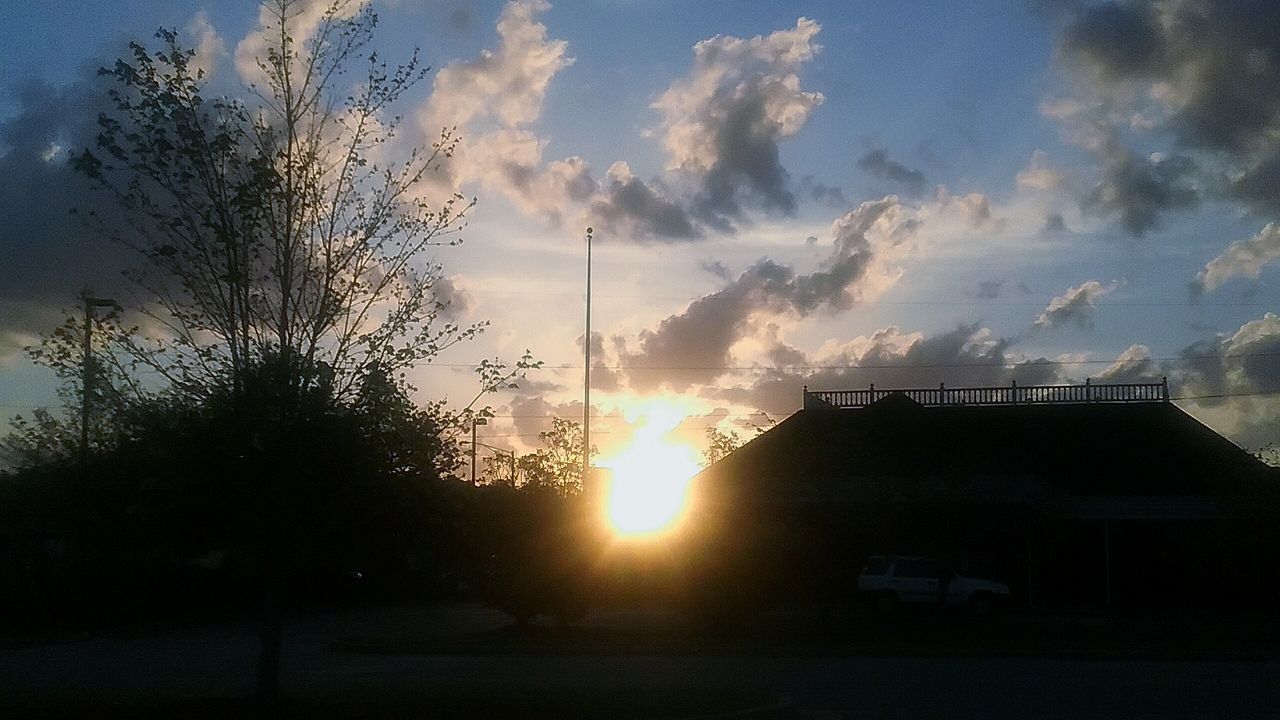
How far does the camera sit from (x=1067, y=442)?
135 feet

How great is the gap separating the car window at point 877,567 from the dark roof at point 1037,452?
2.03 m

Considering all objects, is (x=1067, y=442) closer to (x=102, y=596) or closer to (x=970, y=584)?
(x=970, y=584)

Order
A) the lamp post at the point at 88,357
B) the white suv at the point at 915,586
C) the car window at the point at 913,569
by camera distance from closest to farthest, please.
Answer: the lamp post at the point at 88,357
the white suv at the point at 915,586
the car window at the point at 913,569

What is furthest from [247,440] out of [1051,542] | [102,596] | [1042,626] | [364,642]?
[1051,542]

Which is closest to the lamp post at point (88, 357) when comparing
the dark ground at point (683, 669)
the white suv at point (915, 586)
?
the dark ground at point (683, 669)

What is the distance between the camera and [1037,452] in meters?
40.8

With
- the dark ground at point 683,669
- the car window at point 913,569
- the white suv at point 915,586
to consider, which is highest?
the car window at point 913,569

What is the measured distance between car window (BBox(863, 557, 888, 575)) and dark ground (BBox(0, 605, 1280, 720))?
3799 millimetres

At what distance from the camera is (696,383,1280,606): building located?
92.7ft

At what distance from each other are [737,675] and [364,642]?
912 cm

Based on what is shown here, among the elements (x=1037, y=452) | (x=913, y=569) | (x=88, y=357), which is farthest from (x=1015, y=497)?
(x=88, y=357)

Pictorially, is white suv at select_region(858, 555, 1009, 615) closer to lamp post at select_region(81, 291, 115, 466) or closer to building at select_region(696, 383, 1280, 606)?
building at select_region(696, 383, 1280, 606)

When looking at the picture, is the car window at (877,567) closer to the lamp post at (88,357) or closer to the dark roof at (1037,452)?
the dark roof at (1037,452)

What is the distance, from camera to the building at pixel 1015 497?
28250 mm
